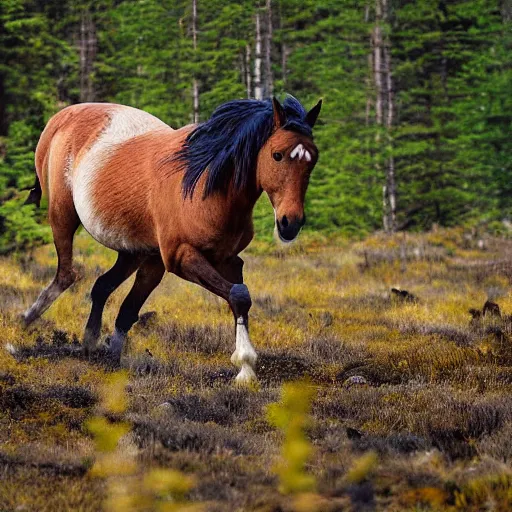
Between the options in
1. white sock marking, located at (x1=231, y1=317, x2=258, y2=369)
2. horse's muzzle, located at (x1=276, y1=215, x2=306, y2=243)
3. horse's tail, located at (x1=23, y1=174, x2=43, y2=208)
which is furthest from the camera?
horse's tail, located at (x1=23, y1=174, x2=43, y2=208)

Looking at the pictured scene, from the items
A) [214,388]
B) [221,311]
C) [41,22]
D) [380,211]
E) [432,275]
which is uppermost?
[41,22]

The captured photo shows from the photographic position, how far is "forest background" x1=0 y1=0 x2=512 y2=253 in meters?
19.5

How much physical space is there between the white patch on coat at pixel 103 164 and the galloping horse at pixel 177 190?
1 cm

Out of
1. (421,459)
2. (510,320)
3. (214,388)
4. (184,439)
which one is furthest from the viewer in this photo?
(510,320)

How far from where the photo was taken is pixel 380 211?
72.9 feet

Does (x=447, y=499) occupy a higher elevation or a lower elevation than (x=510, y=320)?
higher

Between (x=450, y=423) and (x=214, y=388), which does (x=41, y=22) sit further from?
(x=450, y=423)

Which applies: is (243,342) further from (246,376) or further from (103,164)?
(103,164)

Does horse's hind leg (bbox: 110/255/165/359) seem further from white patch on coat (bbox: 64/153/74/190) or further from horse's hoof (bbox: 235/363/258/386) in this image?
horse's hoof (bbox: 235/363/258/386)

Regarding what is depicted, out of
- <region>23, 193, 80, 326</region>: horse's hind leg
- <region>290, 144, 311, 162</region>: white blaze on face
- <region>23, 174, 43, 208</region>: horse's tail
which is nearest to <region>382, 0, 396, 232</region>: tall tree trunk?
<region>23, 174, 43, 208</region>: horse's tail

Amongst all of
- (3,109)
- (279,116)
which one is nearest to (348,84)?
(3,109)

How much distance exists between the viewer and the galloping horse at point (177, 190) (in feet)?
19.5

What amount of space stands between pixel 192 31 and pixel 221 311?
13.9 m

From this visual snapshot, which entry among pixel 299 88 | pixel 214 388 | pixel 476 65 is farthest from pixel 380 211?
pixel 214 388
